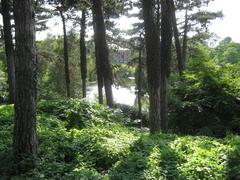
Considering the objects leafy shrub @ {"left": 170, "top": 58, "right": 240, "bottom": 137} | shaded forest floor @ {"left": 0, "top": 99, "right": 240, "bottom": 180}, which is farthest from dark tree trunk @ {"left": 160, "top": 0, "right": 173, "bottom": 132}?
shaded forest floor @ {"left": 0, "top": 99, "right": 240, "bottom": 180}

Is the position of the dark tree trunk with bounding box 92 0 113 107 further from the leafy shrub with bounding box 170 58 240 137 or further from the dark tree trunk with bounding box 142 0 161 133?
the dark tree trunk with bounding box 142 0 161 133

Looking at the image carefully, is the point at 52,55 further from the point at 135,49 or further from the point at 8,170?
the point at 8,170

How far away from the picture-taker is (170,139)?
823 centimetres

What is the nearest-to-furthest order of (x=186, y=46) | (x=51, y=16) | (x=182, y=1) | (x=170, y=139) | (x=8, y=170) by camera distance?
(x=8, y=170) < (x=170, y=139) < (x=51, y=16) < (x=182, y=1) < (x=186, y=46)

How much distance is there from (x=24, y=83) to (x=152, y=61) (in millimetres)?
5901

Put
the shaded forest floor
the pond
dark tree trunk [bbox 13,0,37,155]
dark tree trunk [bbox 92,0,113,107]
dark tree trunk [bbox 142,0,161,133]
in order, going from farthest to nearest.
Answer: the pond < dark tree trunk [bbox 92,0,113,107] < dark tree trunk [bbox 142,0,161,133] < dark tree trunk [bbox 13,0,37,155] < the shaded forest floor

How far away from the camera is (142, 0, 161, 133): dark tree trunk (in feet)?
36.4

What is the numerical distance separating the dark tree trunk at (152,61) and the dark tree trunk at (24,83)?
17.9 feet

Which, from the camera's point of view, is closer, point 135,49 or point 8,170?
point 8,170

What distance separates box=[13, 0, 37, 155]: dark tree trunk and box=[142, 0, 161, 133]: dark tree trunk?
17.9 ft

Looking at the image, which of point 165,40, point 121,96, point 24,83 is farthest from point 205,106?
point 121,96

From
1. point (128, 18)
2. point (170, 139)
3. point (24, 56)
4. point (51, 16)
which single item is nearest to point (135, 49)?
point (128, 18)

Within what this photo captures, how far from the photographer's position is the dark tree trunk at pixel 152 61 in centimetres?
1109

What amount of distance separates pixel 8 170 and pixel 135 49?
24.7 m
